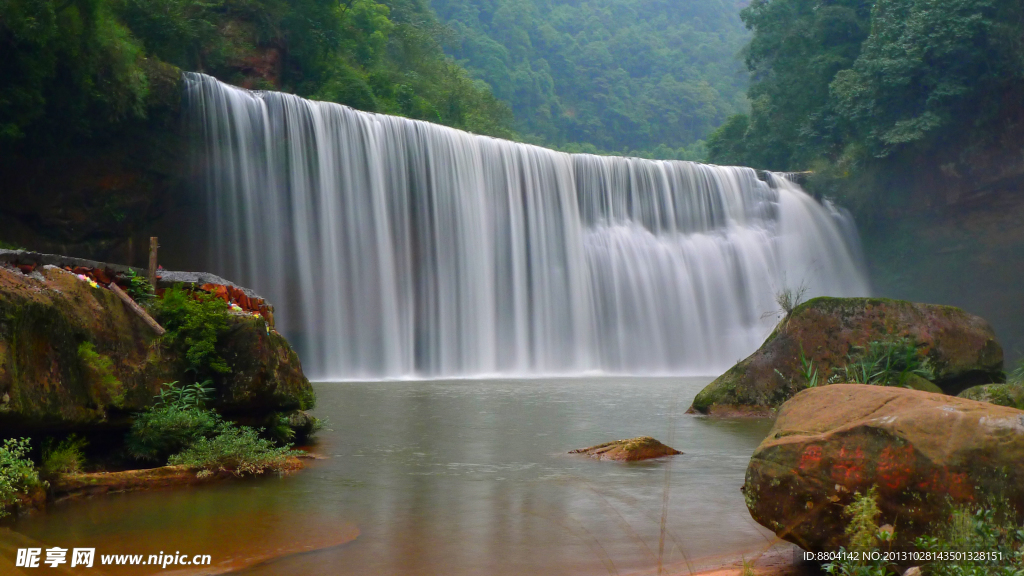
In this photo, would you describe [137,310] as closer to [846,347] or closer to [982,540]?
[982,540]

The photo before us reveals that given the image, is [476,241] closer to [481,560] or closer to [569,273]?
[569,273]

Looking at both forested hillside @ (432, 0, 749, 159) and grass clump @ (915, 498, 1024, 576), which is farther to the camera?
forested hillside @ (432, 0, 749, 159)

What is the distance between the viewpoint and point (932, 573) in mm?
4098

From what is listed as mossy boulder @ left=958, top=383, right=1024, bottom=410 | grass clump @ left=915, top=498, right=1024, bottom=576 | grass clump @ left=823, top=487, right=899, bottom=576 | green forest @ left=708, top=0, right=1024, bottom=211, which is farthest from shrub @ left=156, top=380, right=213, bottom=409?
green forest @ left=708, top=0, right=1024, bottom=211

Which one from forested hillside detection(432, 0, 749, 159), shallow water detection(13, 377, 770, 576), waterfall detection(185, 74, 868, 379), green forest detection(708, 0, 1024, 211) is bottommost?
shallow water detection(13, 377, 770, 576)

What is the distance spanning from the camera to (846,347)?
13570 millimetres

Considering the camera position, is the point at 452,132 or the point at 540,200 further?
the point at 540,200

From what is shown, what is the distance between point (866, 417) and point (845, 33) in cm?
4020

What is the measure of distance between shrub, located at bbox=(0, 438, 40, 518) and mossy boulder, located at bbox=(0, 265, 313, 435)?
0.20m

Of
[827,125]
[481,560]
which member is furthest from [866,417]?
[827,125]

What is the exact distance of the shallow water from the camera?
553cm

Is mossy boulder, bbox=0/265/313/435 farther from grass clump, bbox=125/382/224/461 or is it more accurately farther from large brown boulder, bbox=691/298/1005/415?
large brown boulder, bbox=691/298/1005/415

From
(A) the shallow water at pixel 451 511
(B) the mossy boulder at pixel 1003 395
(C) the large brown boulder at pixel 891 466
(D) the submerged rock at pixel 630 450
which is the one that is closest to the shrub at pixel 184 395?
(A) the shallow water at pixel 451 511

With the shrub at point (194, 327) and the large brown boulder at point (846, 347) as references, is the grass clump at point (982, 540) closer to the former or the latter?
the shrub at point (194, 327)
